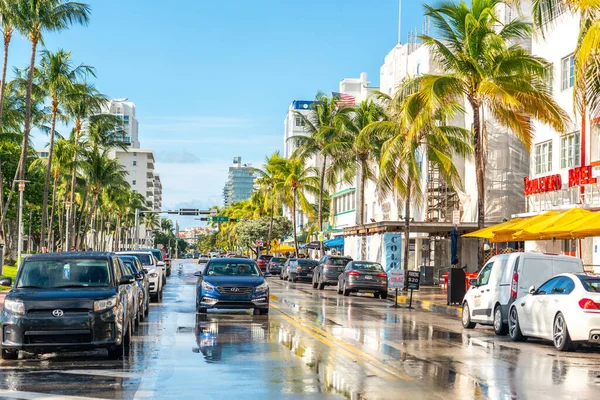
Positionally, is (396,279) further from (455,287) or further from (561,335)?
(561,335)

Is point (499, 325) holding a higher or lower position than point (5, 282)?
lower

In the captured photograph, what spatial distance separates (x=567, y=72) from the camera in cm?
3450

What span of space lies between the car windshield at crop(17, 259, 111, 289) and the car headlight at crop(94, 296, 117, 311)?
0.74 m

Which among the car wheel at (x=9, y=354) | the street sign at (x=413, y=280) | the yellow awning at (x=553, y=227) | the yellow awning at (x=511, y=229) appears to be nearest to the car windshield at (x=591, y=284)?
the yellow awning at (x=553, y=227)

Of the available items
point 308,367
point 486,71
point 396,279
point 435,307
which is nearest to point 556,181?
point 486,71

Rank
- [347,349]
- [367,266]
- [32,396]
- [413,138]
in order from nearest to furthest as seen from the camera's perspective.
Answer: [32,396] → [347,349] → [413,138] → [367,266]

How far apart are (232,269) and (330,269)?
18153mm

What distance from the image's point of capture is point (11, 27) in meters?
41.3

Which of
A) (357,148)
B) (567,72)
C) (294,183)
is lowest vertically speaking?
(294,183)

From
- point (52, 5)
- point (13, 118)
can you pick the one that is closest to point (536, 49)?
point (52, 5)

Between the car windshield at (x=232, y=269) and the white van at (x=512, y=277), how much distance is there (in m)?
6.37

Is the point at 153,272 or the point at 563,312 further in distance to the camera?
the point at 153,272

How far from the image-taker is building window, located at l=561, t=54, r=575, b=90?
33875 millimetres

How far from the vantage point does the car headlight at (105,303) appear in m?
12.8
